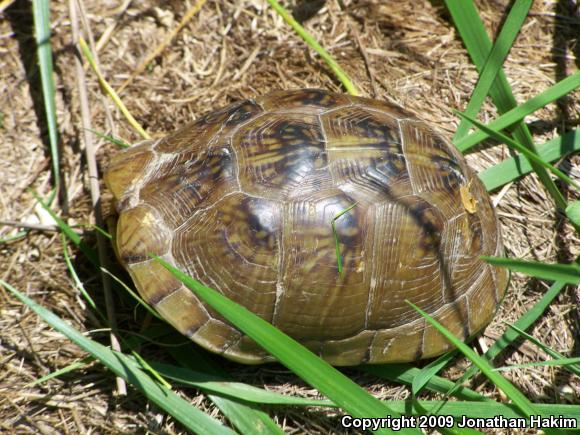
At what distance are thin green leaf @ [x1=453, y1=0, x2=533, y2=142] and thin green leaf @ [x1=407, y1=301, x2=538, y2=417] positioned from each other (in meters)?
1.02

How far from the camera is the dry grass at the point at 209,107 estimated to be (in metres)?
2.15

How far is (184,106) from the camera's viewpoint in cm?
256

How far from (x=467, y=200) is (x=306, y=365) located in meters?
0.87

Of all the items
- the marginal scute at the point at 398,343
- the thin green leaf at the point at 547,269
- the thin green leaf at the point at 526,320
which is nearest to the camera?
the thin green leaf at the point at 547,269

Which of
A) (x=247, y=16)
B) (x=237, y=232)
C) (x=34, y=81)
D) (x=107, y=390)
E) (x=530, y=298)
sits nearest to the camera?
(x=237, y=232)

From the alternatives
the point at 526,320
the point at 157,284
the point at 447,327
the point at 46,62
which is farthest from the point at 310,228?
the point at 46,62

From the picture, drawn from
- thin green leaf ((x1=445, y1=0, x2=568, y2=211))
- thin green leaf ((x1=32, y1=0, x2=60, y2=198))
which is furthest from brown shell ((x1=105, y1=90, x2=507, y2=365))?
thin green leaf ((x1=32, y1=0, x2=60, y2=198))

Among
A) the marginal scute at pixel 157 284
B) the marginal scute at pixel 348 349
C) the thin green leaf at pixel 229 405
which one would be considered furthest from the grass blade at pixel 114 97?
the marginal scute at pixel 348 349

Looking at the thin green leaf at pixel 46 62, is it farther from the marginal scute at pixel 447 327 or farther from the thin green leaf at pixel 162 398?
the marginal scute at pixel 447 327

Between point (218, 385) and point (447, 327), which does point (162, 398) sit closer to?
point (218, 385)

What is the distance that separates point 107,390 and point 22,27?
5.45 ft

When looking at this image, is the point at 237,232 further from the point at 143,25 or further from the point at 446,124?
the point at 143,25

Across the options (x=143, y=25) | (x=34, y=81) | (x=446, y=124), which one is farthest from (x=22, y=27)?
(x=446, y=124)

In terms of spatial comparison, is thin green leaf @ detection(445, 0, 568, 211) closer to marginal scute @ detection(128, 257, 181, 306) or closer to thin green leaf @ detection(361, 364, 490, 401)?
thin green leaf @ detection(361, 364, 490, 401)
